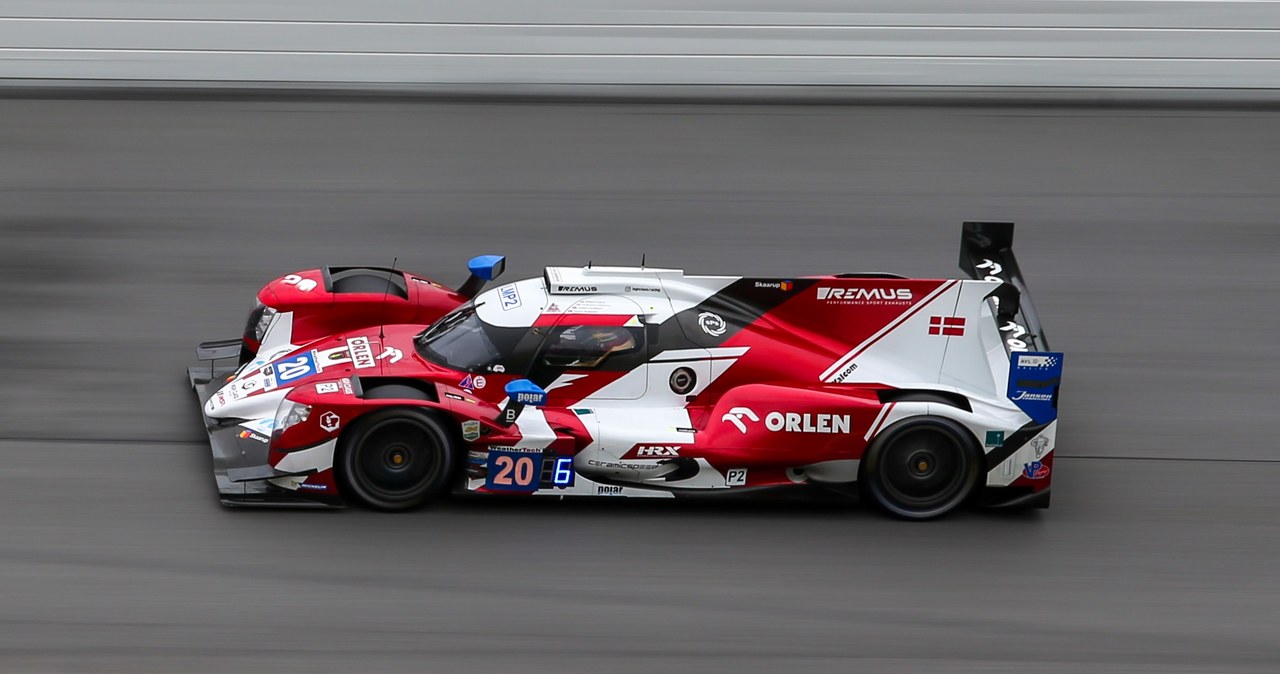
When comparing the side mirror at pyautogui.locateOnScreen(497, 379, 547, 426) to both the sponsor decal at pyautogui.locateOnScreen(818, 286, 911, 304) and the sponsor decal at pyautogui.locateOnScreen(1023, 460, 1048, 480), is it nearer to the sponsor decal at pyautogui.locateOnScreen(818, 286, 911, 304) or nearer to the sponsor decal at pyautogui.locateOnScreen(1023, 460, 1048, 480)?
the sponsor decal at pyautogui.locateOnScreen(818, 286, 911, 304)

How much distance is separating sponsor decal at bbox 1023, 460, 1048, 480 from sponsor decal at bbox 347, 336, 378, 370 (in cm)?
409

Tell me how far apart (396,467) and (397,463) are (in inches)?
1.0

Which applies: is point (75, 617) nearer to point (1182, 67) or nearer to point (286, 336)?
point (286, 336)

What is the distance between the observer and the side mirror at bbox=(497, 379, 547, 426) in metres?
8.19

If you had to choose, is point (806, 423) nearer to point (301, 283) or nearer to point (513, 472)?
point (513, 472)

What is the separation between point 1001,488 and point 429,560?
3.50 metres

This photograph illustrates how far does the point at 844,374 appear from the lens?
29.3 feet

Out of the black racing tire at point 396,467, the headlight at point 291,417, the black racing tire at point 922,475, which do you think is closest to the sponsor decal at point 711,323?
the black racing tire at point 922,475

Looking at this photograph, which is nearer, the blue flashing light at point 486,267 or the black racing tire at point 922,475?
the black racing tire at point 922,475

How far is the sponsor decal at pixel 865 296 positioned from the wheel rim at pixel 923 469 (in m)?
0.99

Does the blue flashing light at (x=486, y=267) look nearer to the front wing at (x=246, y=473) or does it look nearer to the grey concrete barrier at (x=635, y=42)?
the front wing at (x=246, y=473)

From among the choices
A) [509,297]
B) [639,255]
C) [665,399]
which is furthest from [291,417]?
[639,255]

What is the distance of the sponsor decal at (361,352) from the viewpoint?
8750 millimetres

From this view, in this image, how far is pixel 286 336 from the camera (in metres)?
9.84
